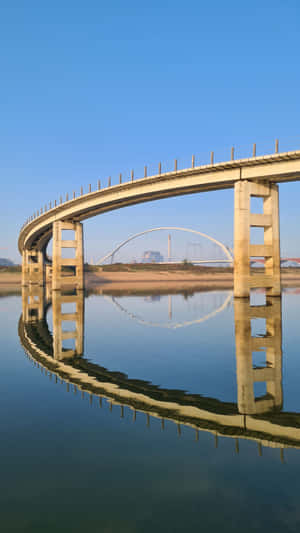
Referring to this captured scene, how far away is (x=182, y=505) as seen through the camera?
14.3ft

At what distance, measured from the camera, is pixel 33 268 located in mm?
107875

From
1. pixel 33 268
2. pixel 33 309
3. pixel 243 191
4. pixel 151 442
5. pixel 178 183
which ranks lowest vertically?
pixel 33 309

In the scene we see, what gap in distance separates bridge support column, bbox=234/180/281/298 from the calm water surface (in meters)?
26.4

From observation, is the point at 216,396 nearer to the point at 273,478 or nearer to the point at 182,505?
the point at 273,478

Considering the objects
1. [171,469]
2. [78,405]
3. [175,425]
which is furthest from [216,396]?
[171,469]

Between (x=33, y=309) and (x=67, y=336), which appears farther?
(x=33, y=309)

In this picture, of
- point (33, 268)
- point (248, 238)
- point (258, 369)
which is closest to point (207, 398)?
point (258, 369)

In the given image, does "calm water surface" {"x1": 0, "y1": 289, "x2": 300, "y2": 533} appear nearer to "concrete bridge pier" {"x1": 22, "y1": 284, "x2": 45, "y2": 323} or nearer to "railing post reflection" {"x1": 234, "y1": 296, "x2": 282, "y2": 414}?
"railing post reflection" {"x1": 234, "y1": 296, "x2": 282, "y2": 414}

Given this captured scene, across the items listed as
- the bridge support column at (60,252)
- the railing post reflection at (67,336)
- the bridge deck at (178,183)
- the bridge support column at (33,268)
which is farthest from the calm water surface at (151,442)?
the bridge support column at (33,268)

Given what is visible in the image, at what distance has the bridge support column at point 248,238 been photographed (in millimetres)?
39750

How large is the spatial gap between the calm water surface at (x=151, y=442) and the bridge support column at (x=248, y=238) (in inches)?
1039

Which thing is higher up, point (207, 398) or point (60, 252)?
point (60, 252)

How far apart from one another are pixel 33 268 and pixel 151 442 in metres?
107

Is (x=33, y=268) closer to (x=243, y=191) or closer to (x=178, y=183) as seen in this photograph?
(x=178, y=183)
